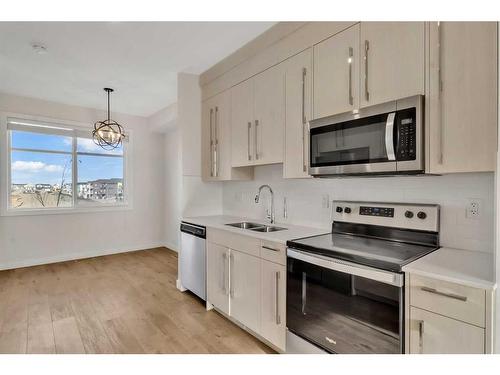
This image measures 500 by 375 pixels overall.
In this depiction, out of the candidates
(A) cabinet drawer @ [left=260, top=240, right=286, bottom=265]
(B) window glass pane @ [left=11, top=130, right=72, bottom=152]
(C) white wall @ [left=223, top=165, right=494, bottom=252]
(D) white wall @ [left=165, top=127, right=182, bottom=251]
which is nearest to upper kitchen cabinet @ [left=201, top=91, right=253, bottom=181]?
(C) white wall @ [left=223, top=165, right=494, bottom=252]

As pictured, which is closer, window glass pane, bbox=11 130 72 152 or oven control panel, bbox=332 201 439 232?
oven control panel, bbox=332 201 439 232

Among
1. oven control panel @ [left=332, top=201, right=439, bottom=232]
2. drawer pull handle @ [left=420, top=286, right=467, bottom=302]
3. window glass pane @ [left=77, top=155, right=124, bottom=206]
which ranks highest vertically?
window glass pane @ [left=77, top=155, right=124, bottom=206]

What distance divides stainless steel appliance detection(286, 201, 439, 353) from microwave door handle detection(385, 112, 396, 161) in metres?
0.44

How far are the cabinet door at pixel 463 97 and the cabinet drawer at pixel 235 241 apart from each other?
4.36 ft

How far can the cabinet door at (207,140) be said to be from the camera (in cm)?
329

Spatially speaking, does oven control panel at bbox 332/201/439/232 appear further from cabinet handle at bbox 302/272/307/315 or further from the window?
the window

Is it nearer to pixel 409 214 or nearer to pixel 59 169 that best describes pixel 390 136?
pixel 409 214

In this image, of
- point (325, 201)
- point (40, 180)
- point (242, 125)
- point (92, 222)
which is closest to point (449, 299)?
point (325, 201)

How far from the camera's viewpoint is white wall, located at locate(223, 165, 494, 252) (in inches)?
61.1

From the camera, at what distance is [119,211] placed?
5168 mm

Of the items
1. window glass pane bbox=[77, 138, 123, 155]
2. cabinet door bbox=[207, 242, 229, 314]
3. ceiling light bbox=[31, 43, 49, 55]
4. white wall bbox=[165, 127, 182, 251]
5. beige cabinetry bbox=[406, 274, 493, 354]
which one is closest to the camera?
beige cabinetry bbox=[406, 274, 493, 354]

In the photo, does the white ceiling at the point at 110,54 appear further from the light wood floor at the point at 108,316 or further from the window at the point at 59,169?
the light wood floor at the point at 108,316

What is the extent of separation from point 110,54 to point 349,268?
3.11 m
